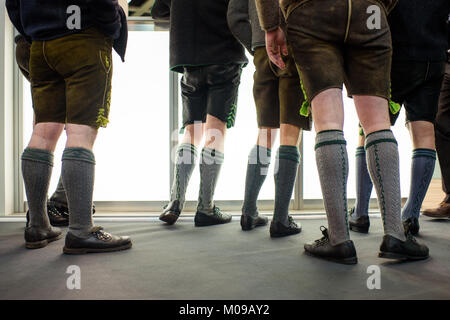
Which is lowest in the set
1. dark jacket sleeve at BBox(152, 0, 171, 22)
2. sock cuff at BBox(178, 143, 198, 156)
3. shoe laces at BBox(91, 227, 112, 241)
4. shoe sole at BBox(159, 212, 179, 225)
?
shoe sole at BBox(159, 212, 179, 225)

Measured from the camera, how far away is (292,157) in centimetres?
155

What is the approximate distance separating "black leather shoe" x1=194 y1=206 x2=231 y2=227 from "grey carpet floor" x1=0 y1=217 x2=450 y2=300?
1.03 ft

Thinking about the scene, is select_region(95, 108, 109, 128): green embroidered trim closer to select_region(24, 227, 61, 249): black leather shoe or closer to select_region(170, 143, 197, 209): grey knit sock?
select_region(24, 227, 61, 249): black leather shoe

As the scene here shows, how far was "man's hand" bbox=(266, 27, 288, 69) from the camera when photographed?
129 cm

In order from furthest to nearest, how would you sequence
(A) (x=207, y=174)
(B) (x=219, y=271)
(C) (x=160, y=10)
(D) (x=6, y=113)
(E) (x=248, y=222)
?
(D) (x=6, y=113), (C) (x=160, y=10), (A) (x=207, y=174), (E) (x=248, y=222), (B) (x=219, y=271)

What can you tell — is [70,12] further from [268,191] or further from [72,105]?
[268,191]

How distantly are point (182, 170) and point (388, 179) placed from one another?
3.64 ft

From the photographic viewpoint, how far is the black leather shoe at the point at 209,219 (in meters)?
1.94

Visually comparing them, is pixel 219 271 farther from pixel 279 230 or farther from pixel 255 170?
pixel 255 170

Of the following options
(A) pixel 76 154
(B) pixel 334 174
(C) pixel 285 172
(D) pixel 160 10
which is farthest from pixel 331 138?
(D) pixel 160 10

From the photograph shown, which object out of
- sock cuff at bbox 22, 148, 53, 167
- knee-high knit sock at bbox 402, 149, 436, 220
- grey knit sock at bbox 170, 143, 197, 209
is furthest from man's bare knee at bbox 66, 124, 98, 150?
knee-high knit sock at bbox 402, 149, 436, 220

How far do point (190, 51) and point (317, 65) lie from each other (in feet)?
3.23

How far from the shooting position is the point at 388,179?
44.0 inches

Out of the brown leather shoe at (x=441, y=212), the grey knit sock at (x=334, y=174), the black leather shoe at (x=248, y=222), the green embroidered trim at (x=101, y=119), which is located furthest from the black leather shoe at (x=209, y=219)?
the brown leather shoe at (x=441, y=212)
